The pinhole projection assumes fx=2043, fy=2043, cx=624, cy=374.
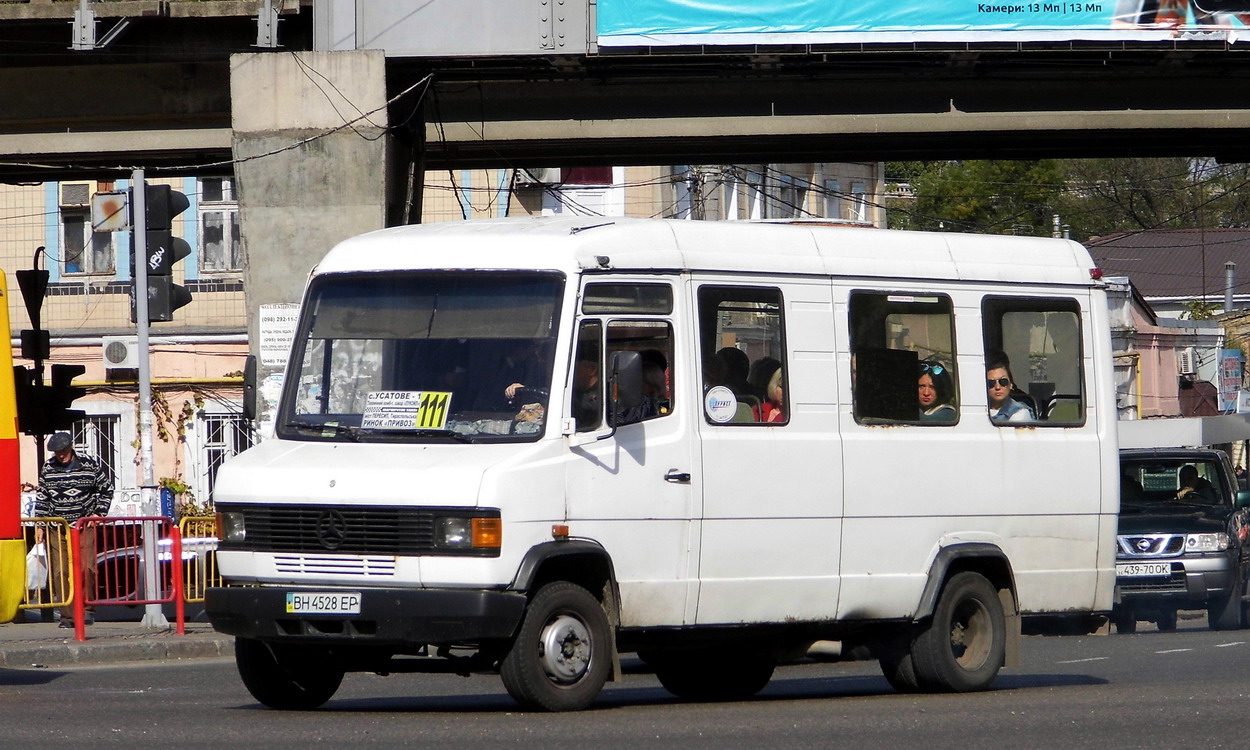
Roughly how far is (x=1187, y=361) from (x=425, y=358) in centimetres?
5826

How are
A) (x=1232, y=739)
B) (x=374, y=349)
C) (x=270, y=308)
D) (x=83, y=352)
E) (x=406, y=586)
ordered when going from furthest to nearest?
(x=83, y=352) < (x=270, y=308) < (x=374, y=349) < (x=406, y=586) < (x=1232, y=739)

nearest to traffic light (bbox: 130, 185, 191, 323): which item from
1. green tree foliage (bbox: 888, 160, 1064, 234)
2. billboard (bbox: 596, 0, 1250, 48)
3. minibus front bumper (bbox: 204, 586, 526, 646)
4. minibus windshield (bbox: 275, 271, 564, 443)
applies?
billboard (bbox: 596, 0, 1250, 48)

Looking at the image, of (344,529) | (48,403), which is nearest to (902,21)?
(48,403)

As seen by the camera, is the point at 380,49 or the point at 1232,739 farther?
the point at 380,49

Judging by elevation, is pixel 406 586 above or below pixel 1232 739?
above

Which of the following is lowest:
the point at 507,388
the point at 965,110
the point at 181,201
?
the point at 507,388

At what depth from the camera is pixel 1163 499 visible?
68.1 feet

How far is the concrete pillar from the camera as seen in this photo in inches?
842

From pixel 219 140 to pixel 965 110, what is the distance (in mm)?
8684

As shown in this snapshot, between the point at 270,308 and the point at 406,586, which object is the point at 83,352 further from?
the point at 406,586

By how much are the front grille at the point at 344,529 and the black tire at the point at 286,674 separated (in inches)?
25.7

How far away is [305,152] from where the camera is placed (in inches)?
845

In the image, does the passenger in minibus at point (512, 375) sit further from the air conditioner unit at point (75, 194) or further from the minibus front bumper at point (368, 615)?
the air conditioner unit at point (75, 194)

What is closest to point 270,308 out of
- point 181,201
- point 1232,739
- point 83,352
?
point 181,201
